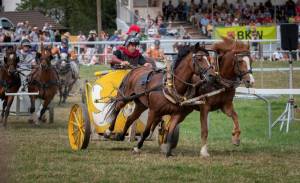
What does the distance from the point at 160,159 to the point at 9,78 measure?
358 inches

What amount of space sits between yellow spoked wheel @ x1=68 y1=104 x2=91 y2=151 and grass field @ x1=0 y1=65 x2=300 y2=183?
0.17m

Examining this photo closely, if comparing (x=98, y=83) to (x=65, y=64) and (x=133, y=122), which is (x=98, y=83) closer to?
(x=133, y=122)

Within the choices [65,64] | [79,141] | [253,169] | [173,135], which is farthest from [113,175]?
[65,64]

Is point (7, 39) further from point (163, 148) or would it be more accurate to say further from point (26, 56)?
point (163, 148)

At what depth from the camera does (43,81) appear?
21.5 m

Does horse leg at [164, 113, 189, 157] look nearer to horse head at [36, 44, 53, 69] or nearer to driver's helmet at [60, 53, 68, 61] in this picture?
horse head at [36, 44, 53, 69]

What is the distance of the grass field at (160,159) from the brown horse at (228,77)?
0.59m

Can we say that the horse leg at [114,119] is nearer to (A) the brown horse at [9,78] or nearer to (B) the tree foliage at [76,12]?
(A) the brown horse at [9,78]

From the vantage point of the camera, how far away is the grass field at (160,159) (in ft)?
35.0

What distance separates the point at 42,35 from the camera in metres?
33.4

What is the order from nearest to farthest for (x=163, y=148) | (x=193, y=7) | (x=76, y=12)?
(x=163, y=148) → (x=193, y=7) → (x=76, y=12)

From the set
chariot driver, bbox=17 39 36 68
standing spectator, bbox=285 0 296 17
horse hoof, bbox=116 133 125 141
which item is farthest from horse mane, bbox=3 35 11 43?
standing spectator, bbox=285 0 296 17

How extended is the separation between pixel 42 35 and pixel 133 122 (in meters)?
19.5

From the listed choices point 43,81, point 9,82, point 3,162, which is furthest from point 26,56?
point 3,162
